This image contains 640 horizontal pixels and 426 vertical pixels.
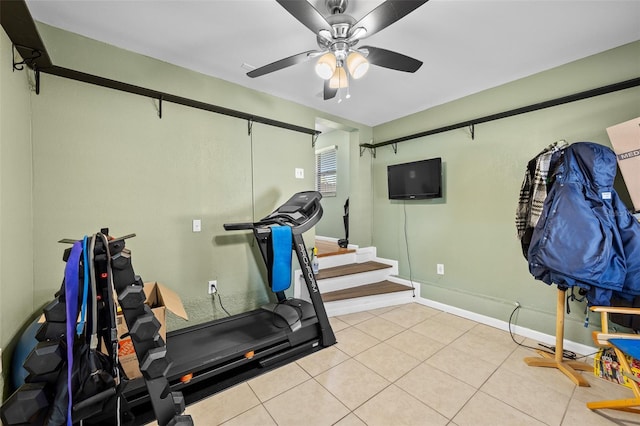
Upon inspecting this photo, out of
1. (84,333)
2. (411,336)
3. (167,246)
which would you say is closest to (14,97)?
(167,246)

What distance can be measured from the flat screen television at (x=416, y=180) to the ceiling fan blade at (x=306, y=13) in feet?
7.54

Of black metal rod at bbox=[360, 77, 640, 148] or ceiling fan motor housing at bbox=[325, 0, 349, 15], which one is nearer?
ceiling fan motor housing at bbox=[325, 0, 349, 15]

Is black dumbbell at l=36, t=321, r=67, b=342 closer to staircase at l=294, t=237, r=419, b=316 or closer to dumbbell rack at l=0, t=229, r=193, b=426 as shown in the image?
dumbbell rack at l=0, t=229, r=193, b=426

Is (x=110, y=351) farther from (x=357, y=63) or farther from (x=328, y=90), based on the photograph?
(x=328, y=90)

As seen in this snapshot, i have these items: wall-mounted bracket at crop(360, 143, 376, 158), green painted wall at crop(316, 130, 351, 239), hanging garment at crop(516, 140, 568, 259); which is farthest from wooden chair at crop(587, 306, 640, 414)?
green painted wall at crop(316, 130, 351, 239)

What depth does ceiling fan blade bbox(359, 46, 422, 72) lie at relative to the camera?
5.40 feet

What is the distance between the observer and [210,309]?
8.18ft

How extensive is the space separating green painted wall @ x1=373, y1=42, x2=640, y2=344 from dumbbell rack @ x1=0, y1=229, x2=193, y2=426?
2.99m

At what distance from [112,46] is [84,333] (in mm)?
2216

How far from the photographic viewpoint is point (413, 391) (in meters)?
1.77

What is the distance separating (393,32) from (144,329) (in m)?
2.40

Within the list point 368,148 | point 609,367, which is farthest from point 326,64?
point 609,367

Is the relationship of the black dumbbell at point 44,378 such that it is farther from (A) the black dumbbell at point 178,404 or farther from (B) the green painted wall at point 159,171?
(B) the green painted wall at point 159,171

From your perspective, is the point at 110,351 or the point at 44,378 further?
the point at 110,351
